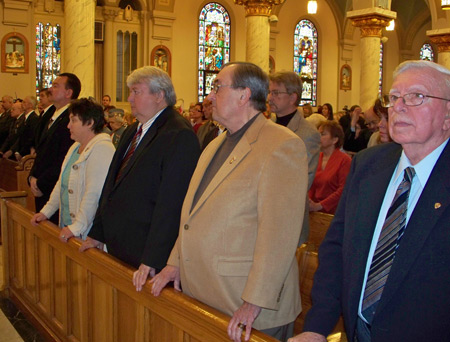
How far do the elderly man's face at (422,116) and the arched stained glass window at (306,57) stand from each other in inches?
687

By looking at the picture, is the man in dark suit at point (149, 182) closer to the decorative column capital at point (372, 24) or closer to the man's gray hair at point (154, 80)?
the man's gray hair at point (154, 80)

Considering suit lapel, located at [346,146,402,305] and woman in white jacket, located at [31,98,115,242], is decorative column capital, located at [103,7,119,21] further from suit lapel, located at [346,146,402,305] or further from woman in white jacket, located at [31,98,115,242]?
suit lapel, located at [346,146,402,305]

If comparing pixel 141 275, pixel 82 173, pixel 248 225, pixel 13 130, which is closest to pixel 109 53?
pixel 13 130

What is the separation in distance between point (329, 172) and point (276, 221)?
8.48ft

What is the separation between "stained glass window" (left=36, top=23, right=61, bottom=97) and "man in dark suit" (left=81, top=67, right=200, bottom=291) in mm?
11747

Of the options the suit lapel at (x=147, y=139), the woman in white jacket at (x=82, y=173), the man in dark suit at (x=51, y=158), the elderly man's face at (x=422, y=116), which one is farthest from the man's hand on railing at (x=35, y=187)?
the elderly man's face at (x=422, y=116)

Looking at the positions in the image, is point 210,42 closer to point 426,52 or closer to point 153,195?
point 426,52

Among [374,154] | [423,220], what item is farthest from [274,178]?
[423,220]

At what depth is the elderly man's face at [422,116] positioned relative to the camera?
1.66 metres

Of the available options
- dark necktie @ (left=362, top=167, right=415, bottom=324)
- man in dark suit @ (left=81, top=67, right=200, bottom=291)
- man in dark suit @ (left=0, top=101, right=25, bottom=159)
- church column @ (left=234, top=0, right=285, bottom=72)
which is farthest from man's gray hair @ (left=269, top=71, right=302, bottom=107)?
church column @ (left=234, top=0, right=285, bottom=72)

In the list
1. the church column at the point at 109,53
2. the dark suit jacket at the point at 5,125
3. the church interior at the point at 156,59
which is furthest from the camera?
the church column at the point at 109,53

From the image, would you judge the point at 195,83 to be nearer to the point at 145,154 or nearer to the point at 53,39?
the point at 53,39

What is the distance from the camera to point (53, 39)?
1417 centimetres

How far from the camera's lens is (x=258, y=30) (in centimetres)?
1155
